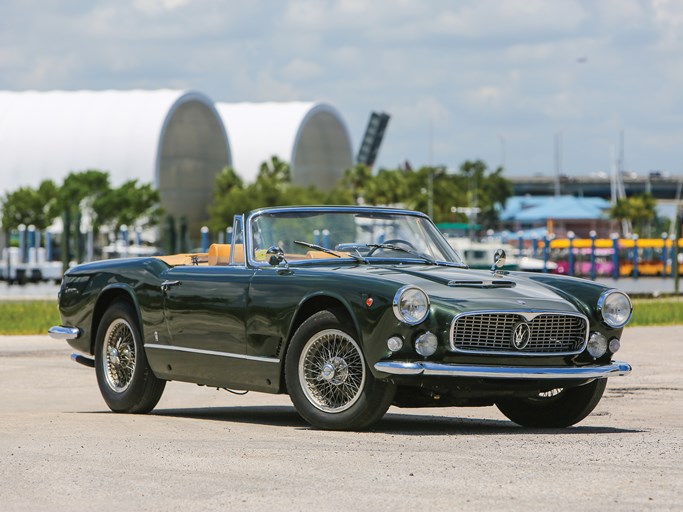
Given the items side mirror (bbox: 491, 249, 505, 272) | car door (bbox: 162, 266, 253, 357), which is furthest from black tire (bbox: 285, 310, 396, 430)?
side mirror (bbox: 491, 249, 505, 272)

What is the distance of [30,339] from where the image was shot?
69.6 ft

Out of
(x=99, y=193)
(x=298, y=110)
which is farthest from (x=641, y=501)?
(x=298, y=110)

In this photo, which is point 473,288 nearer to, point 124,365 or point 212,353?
point 212,353

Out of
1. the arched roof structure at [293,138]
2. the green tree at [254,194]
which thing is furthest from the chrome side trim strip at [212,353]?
the arched roof structure at [293,138]

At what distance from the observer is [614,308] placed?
9.27 m

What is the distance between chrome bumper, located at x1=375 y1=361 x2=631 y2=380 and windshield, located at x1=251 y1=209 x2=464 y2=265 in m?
1.49

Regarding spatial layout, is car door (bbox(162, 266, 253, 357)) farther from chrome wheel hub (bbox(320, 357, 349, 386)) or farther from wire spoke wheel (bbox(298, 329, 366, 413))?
chrome wheel hub (bbox(320, 357, 349, 386))

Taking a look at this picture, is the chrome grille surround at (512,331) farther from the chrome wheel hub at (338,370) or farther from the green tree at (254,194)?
the green tree at (254,194)

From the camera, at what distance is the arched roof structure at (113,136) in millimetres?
107125

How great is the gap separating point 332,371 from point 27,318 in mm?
19420

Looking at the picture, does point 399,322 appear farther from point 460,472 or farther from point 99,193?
point 99,193

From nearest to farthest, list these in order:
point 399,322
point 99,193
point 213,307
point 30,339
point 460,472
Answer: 1. point 460,472
2. point 399,322
3. point 213,307
4. point 30,339
5. point 99,193

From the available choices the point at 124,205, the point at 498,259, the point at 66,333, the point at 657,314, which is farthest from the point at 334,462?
the point at 124,205

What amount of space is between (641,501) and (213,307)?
427 centimetres
